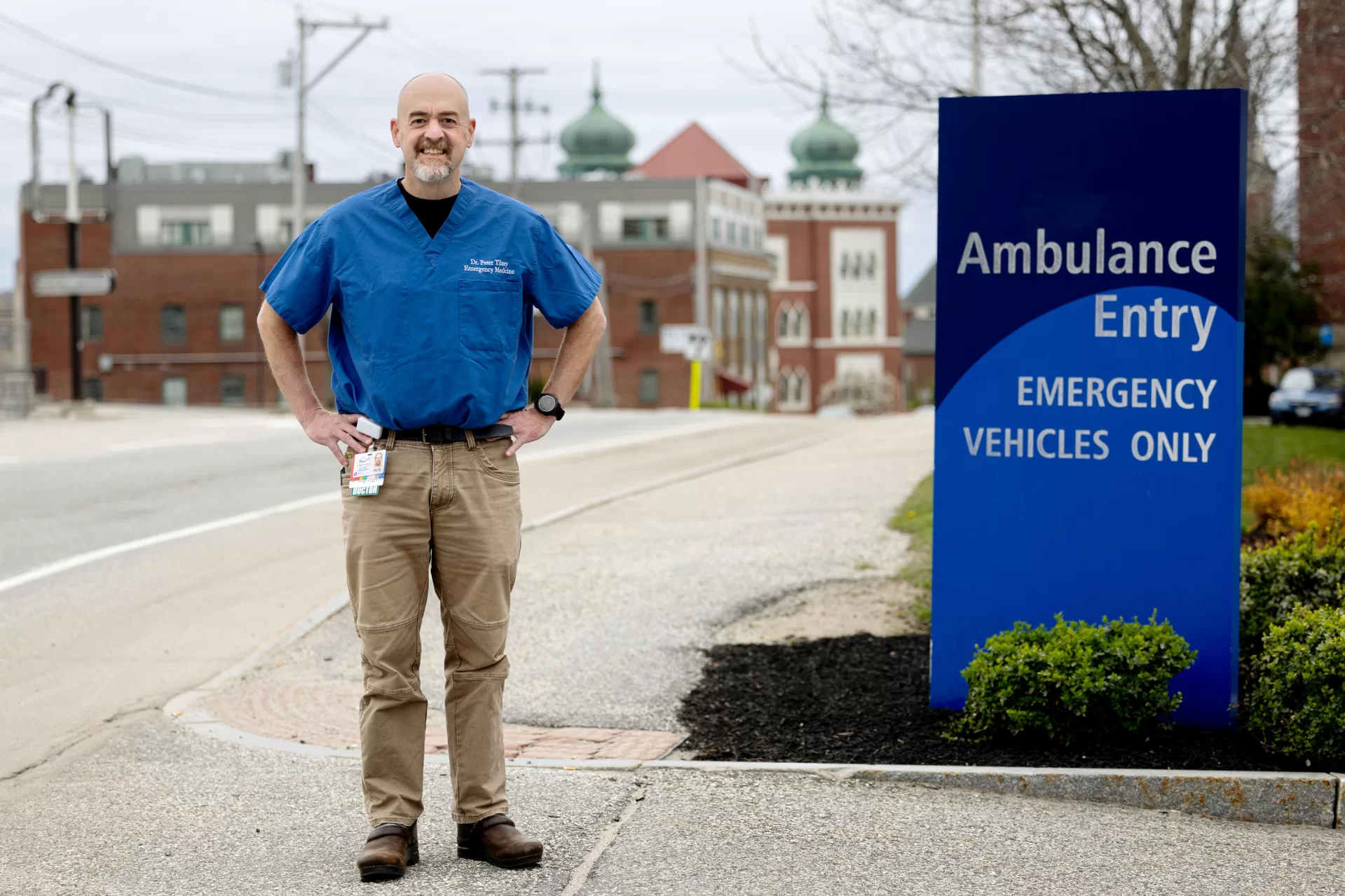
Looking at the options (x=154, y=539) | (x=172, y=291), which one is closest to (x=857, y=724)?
(x=154, y=539)

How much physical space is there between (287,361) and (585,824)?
5.59 feet

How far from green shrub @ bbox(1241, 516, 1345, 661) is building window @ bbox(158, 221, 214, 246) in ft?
242

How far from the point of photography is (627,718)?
6.76 meters

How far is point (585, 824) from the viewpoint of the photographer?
5.11 meters

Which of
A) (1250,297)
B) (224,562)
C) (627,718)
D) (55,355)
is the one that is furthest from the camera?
(55,355)

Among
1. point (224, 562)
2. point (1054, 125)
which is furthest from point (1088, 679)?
point (224, 562)

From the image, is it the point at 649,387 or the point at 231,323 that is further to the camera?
the point at 649,387

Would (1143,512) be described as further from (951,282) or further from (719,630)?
(719,630)

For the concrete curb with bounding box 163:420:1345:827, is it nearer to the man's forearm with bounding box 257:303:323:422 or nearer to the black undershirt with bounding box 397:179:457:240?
the man's forearm with bounding box 257:303:323:422

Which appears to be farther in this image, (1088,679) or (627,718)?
(627,718)

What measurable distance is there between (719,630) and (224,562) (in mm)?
4655

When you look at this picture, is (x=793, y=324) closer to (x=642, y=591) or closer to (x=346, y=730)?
(x=642, y=591)

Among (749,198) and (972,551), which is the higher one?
(749,198)

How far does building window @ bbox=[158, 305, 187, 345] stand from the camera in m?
75.3
